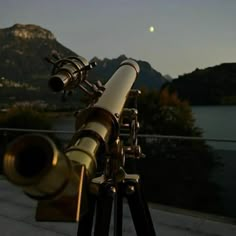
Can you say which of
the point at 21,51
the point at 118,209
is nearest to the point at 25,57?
the point at 21,51

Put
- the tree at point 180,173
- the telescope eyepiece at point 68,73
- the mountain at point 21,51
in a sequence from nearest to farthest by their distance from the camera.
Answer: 1. the telescope eyepiece at point 68,73
2. the tree at point 180,173
3. the mountain at point 21,51

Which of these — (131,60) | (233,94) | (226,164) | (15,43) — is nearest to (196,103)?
(233,94)

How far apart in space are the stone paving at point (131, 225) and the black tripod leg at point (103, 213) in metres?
1.58

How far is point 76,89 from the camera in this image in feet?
4.18

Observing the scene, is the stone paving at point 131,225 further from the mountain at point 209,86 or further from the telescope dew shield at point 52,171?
the mountain at point 209,86

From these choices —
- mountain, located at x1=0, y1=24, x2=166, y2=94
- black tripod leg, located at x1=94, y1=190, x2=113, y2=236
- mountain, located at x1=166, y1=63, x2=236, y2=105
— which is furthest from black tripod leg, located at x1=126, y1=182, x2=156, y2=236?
mountain, located at x1=166, y1=63, x2=236, y2=105

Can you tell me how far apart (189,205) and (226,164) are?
622 millimetres

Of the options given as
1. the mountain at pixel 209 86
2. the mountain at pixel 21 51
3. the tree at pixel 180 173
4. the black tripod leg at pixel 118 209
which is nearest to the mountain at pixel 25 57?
the mountain at pixel 21 51

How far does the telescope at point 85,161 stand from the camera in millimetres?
522

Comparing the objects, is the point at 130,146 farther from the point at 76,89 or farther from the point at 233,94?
the point at 233,94

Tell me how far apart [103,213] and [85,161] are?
0.56 metres

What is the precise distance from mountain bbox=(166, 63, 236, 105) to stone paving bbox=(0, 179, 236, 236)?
22.6 m

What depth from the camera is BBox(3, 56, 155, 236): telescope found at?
52 centimetres

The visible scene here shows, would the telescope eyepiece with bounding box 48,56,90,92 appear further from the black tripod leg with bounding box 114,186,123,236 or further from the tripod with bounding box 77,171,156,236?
the black tripod leg with bounding box 114,186,123,236
